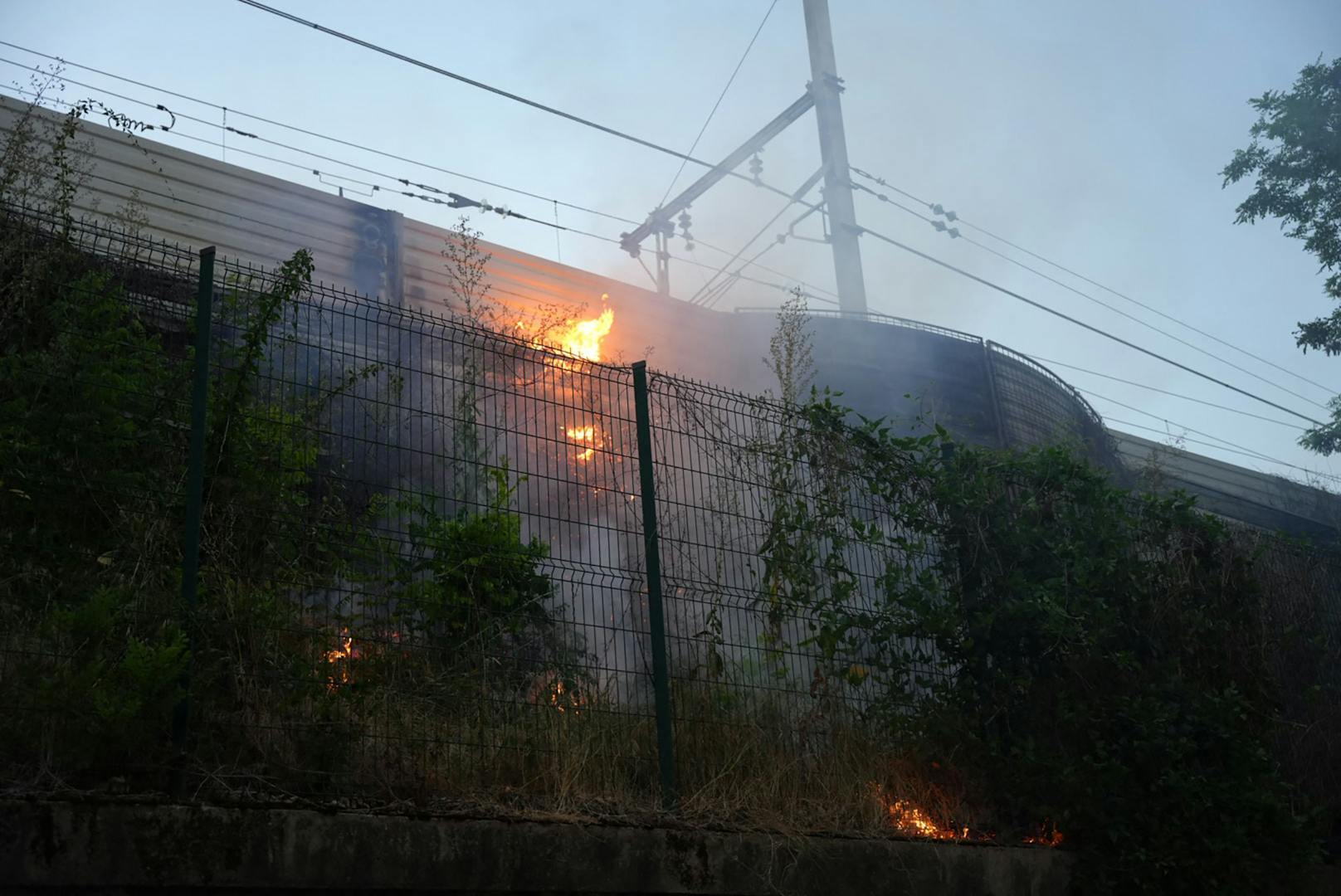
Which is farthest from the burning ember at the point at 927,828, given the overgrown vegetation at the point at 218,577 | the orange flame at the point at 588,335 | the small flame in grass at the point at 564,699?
the orange flame at the point at 588,335

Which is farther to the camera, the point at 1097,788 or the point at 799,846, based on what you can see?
the point at 1097,788

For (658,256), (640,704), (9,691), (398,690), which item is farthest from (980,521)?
(658,256)

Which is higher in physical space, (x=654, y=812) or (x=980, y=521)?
(x=980, y=521)

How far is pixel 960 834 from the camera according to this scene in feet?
21.2

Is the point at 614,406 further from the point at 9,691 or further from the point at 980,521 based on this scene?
the point at 9,691

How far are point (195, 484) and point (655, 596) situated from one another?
2211 mm

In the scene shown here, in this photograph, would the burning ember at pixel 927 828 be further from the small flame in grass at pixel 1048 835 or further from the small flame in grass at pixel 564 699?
the small flame in grass at pixel 564 699

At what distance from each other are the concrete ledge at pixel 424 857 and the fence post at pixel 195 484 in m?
0.44

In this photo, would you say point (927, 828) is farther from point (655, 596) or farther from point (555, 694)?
point (555, 694)

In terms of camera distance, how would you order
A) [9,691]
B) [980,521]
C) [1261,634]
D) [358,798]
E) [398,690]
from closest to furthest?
[9,691] → [358,798] → [398,690] → [980,521] → [1261,634]

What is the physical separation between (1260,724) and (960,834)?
246 centimetres

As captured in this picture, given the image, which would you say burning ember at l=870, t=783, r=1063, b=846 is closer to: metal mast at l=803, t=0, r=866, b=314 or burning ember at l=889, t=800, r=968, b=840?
burning ember at l=889, t=800, r=968, b=840

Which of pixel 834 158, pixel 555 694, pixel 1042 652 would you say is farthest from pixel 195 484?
pixel 834 158

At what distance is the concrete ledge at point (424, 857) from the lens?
3705 millimetres
